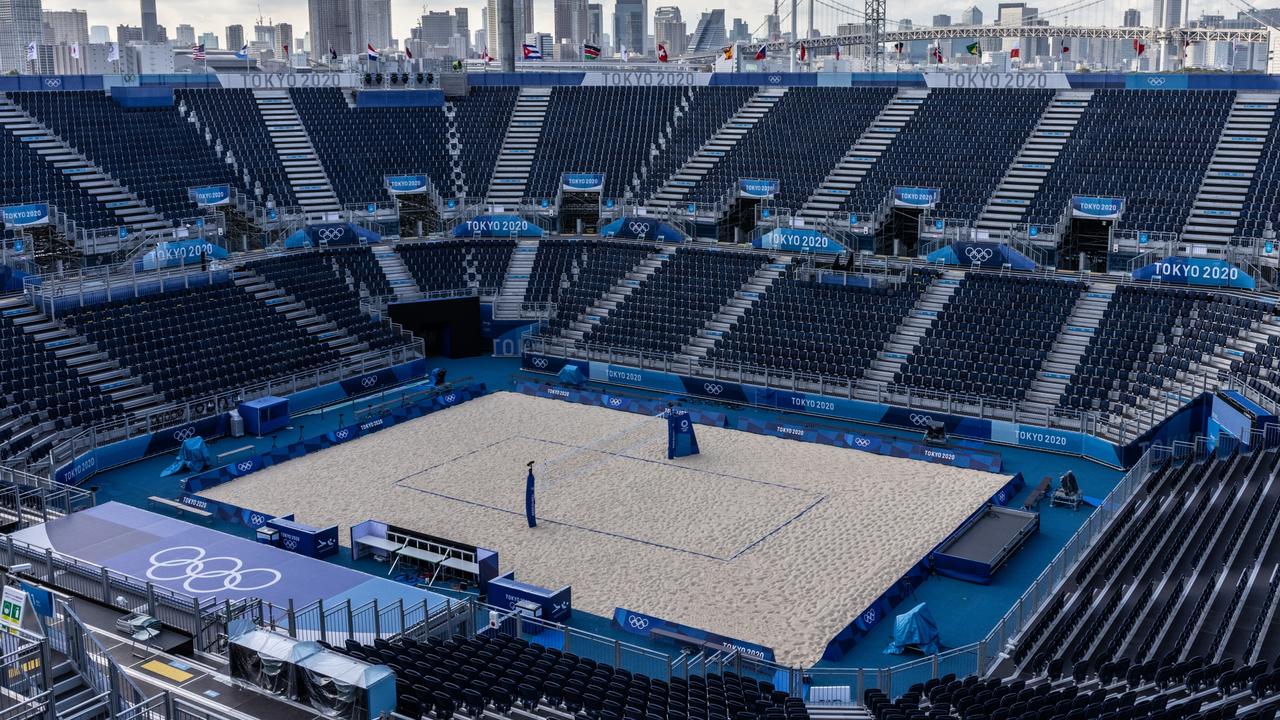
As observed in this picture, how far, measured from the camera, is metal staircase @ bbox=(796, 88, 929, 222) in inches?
1806

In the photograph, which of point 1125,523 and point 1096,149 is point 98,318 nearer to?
point 1125,523

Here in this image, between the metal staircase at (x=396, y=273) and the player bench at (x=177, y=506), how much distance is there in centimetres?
1508

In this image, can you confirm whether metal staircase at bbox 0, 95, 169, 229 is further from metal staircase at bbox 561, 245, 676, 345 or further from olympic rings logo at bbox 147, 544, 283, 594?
olympic rings logo at bbox 147, 544, 283, 594

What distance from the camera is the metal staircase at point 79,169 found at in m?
43.6

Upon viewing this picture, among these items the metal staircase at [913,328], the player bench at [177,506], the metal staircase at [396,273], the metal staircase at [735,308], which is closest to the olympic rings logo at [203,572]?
the player bench at [177,506]

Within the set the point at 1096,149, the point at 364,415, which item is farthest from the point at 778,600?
the point at 1096,149

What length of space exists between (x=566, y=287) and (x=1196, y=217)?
21.5 metres

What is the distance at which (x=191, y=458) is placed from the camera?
3067cm

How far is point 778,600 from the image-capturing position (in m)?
22.8

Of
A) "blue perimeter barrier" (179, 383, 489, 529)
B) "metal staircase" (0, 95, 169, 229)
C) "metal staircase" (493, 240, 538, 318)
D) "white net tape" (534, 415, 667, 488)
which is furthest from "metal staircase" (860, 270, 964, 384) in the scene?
"metal staircase" (0, 95, 169, 229)

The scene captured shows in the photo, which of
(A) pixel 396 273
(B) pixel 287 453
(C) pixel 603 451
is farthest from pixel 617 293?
(B) pixel 287 453

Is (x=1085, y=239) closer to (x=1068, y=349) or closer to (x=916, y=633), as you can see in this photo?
(x=1068, y=349)

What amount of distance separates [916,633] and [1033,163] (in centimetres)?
2879

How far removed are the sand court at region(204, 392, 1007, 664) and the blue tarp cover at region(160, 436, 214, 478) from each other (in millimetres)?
1652
